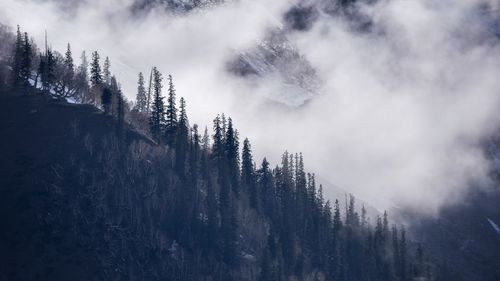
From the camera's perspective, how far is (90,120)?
14325cm

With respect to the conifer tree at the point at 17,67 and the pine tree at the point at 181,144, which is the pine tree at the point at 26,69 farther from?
the pine tree at the point at 181,144

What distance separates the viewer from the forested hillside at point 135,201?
11950 cm

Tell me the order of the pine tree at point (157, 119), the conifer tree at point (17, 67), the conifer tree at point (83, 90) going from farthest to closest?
the conifer tree at point (83, 90), the pine tree at point (157, 119), the conifer tree at point (17, 67)

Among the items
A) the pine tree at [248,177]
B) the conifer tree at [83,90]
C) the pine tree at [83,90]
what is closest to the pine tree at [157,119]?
the pine tree at [83,90]

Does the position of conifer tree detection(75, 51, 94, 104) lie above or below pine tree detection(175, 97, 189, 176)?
above

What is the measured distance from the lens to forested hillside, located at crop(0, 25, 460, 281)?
11950cm

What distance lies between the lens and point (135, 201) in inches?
5212

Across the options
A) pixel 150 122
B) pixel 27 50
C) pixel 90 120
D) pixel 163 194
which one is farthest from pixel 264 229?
pixel 27 50

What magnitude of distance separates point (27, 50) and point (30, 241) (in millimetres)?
55268

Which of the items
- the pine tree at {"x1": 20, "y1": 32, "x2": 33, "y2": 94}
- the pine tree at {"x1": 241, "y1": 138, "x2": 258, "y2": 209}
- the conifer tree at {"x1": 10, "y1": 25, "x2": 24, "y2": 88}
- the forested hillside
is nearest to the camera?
the forested hillside

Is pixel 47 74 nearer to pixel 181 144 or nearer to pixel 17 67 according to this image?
pixel 17 67

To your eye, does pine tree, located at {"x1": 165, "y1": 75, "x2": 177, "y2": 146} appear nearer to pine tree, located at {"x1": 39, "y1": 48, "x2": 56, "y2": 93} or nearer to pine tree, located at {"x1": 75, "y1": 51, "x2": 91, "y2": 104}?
pine tree, located at {"x1": 75, "y1": 51, "x2": 91, "y2": 104}

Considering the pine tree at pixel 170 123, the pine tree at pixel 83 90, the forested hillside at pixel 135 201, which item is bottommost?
the forested hillside at pixel 135 201

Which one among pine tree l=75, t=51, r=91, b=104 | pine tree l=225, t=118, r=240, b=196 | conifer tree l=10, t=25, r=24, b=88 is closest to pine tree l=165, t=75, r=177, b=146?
pine tree l=225, t=118, r=240, b=196
